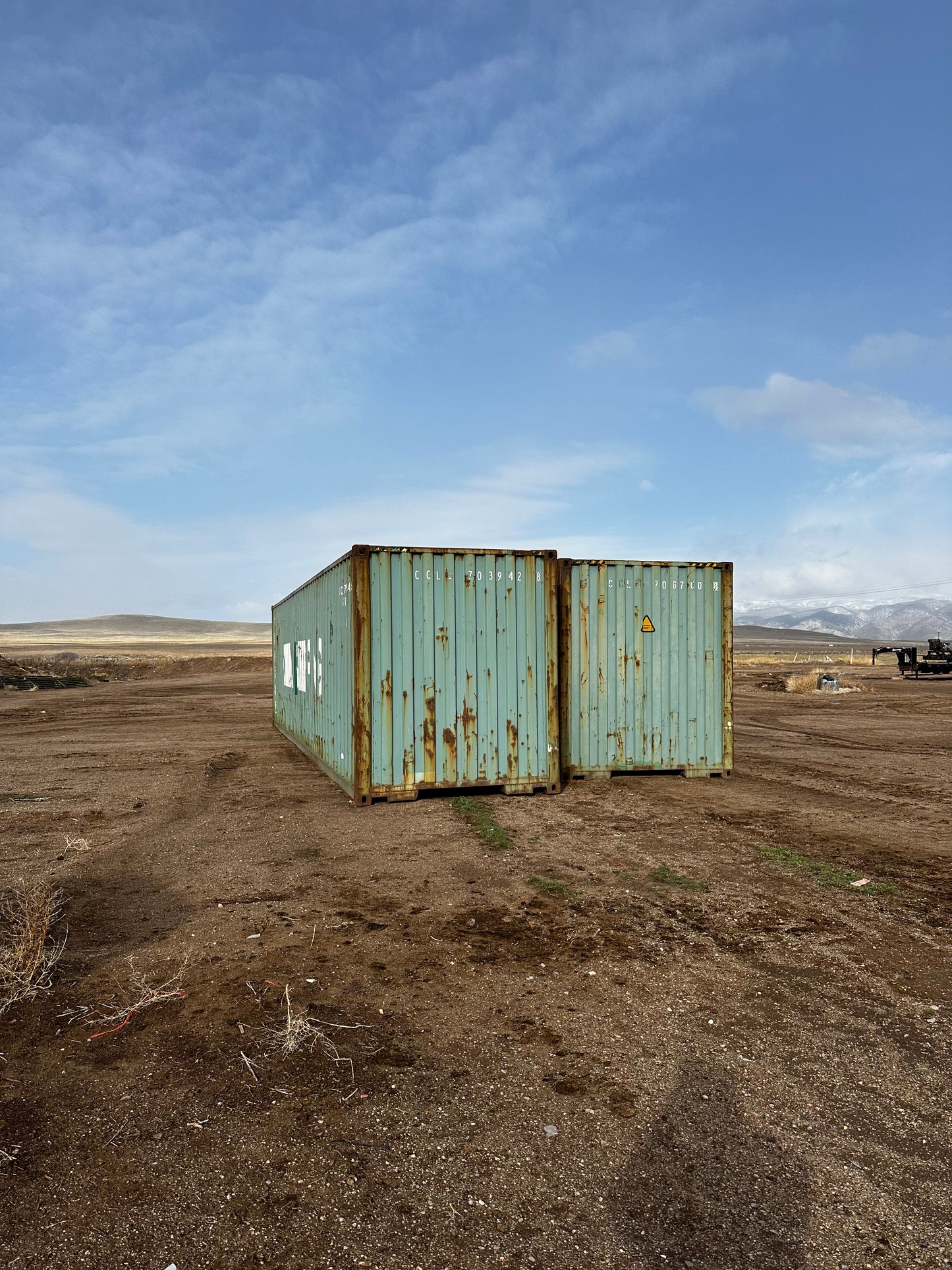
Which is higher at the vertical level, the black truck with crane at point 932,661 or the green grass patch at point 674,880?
the black truck with crane at point 932,661

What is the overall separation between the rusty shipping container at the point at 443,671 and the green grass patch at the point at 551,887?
3538 mm

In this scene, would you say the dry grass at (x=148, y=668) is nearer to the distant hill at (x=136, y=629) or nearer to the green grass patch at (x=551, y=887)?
the green grass patch at (x=551, y=887)

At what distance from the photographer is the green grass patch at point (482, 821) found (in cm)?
862

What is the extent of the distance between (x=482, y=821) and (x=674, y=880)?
3.04 metres

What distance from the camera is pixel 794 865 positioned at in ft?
24.8

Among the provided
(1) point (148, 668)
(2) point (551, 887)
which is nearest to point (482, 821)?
(2) point (551, 887)

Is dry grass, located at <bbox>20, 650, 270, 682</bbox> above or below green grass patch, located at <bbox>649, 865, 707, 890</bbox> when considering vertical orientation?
above

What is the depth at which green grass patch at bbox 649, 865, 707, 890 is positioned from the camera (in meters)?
6.92

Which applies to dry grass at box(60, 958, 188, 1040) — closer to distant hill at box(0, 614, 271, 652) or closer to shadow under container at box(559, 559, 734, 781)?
shadow under container at box(559, 559, 734, 781)

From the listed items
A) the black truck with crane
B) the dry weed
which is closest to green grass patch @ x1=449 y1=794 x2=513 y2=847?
the dry weed

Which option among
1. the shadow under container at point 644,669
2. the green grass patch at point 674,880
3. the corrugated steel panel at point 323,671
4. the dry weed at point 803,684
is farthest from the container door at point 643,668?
the dry weed at point 803,684

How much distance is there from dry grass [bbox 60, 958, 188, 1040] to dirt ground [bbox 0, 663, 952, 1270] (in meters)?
0.05

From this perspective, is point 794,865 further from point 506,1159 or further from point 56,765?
point 56,765

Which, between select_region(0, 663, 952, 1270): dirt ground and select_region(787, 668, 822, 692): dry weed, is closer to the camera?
select_region(0, 663, 952, 1270): dirt ground
